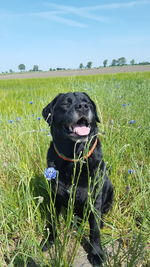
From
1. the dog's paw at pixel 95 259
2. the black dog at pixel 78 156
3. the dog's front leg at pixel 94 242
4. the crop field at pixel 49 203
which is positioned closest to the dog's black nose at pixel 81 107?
the black dog at pixel 78 156

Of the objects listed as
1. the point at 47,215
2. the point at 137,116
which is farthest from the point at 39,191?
the point at 137,116

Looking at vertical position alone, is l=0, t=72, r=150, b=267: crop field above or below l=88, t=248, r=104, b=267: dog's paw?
above

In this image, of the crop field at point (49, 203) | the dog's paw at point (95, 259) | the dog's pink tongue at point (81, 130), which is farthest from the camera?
the dog's pink tongue at point (81, 130)

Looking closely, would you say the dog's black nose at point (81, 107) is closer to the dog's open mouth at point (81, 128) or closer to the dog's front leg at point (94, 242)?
the dog's open mouth at point (81, 128)

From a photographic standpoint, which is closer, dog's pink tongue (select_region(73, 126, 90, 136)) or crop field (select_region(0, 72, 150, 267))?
crop field (select_region(0, 72, 150, 267))

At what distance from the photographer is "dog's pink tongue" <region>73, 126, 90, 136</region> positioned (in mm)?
1697

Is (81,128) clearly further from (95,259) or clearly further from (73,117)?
(95,259)

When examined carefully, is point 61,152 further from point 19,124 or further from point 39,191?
point 19,124

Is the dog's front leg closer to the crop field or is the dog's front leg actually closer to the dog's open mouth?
the crop field

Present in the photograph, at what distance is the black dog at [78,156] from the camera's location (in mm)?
1596


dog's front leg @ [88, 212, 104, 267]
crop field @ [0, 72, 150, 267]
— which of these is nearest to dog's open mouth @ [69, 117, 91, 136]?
crop field @ [0, 72, 150, 267]

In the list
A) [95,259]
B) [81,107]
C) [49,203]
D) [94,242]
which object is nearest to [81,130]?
[81,107]

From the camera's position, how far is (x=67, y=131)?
5.85 ft

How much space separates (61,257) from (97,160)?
743mm
